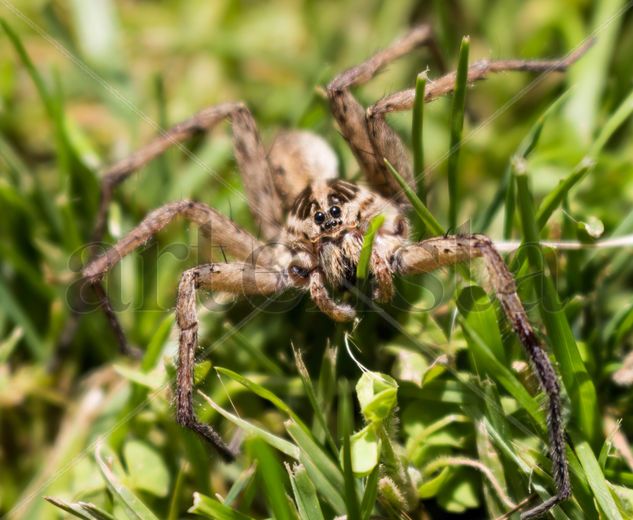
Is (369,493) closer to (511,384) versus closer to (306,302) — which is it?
(511,384)

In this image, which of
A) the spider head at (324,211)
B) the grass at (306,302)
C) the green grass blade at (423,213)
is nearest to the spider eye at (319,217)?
the spider head at (324,211)

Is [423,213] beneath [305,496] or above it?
above

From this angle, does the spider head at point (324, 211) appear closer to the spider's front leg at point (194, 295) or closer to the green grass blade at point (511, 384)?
the spider's front leg at point (194, 295)

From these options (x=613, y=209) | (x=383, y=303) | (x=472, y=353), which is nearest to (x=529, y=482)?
(x=472, y=353)

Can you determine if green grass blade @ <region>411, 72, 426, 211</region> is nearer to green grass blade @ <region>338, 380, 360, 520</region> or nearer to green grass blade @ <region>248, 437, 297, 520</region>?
green grass blade @ <region>338, 380, 360, 520</region>

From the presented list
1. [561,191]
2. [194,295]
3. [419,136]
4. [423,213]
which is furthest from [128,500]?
[561,191]

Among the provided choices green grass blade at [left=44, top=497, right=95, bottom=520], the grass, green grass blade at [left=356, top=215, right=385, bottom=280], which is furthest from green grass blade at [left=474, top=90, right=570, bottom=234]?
green grass blade at [left=44, top=497, right=95, bottom=520]

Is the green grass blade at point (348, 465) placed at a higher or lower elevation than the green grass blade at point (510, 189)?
lower
